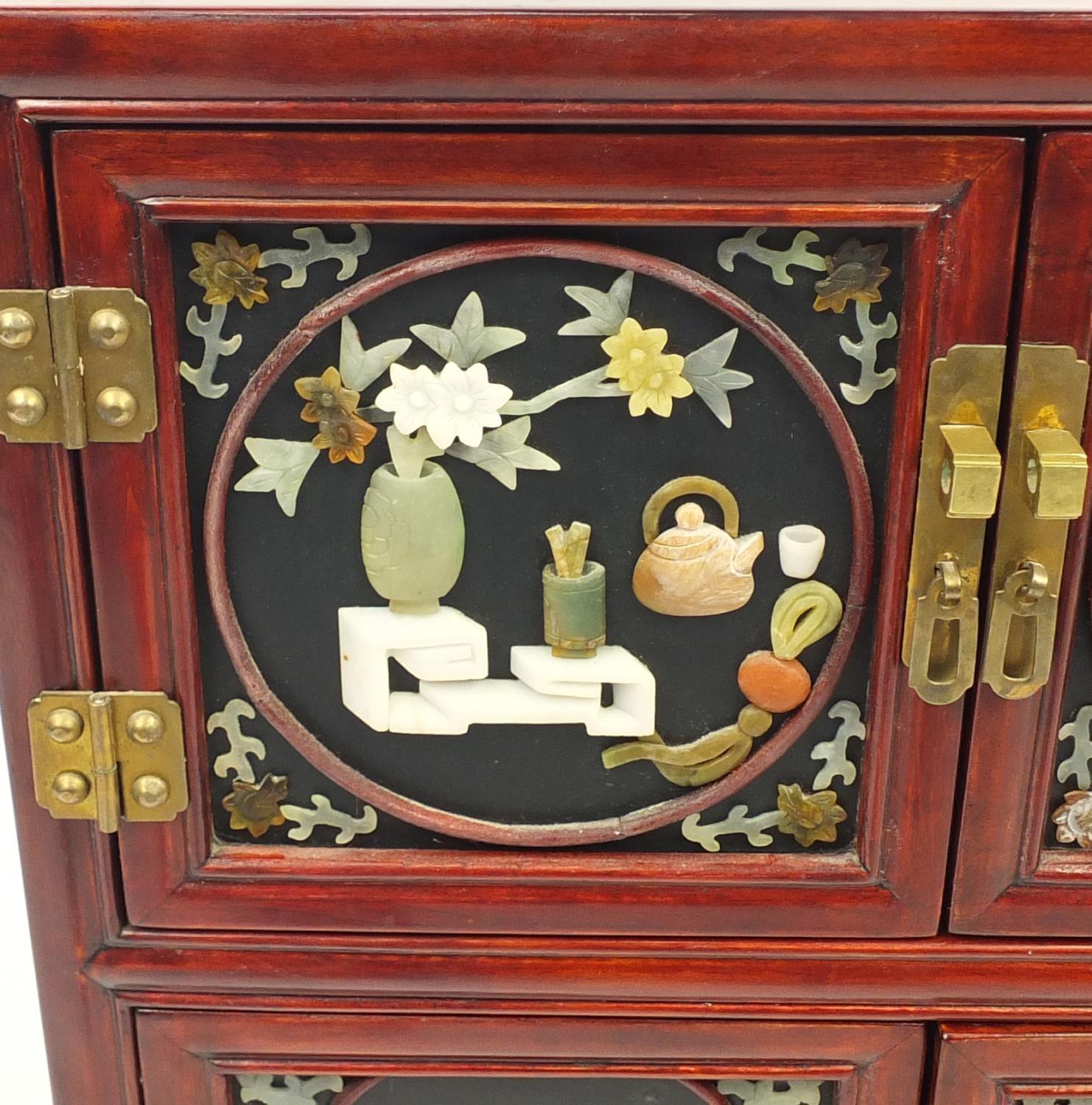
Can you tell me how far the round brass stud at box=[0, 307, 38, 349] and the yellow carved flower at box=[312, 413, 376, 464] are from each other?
174mm

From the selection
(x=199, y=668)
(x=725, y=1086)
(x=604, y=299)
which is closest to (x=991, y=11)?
(x=604, y=299)

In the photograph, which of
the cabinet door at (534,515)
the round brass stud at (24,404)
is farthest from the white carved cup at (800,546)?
the round brass stud at (24,404)

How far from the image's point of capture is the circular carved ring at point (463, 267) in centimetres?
77

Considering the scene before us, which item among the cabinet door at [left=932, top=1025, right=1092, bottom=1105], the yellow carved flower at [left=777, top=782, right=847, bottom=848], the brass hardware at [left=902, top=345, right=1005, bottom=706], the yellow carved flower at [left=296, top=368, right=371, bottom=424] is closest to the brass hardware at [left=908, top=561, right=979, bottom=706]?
the brass hardware at [left=902, top=345, right=1005, bottom=706]

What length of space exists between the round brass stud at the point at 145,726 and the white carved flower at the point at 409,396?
0.81ft

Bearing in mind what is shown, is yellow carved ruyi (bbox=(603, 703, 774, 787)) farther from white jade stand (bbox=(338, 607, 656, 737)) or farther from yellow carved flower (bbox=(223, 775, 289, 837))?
yellow carved flower (bbox=(223, 775, 289, 837))

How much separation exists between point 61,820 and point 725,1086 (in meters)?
0.50

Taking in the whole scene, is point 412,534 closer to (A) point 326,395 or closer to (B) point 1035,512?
(A) point 326,395

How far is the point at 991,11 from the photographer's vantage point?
71cm

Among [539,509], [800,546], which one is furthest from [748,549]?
[539,509]

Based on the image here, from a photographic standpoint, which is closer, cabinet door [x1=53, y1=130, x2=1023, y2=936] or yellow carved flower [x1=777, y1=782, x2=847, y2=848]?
cabinet door [x1=53, y1=130, x2=1023, y2=936]

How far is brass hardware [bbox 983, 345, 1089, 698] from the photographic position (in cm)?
76

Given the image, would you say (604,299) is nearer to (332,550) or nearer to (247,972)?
(332,550)

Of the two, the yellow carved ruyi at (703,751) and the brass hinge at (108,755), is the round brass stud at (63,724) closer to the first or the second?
the brass hinge at (108,755)
